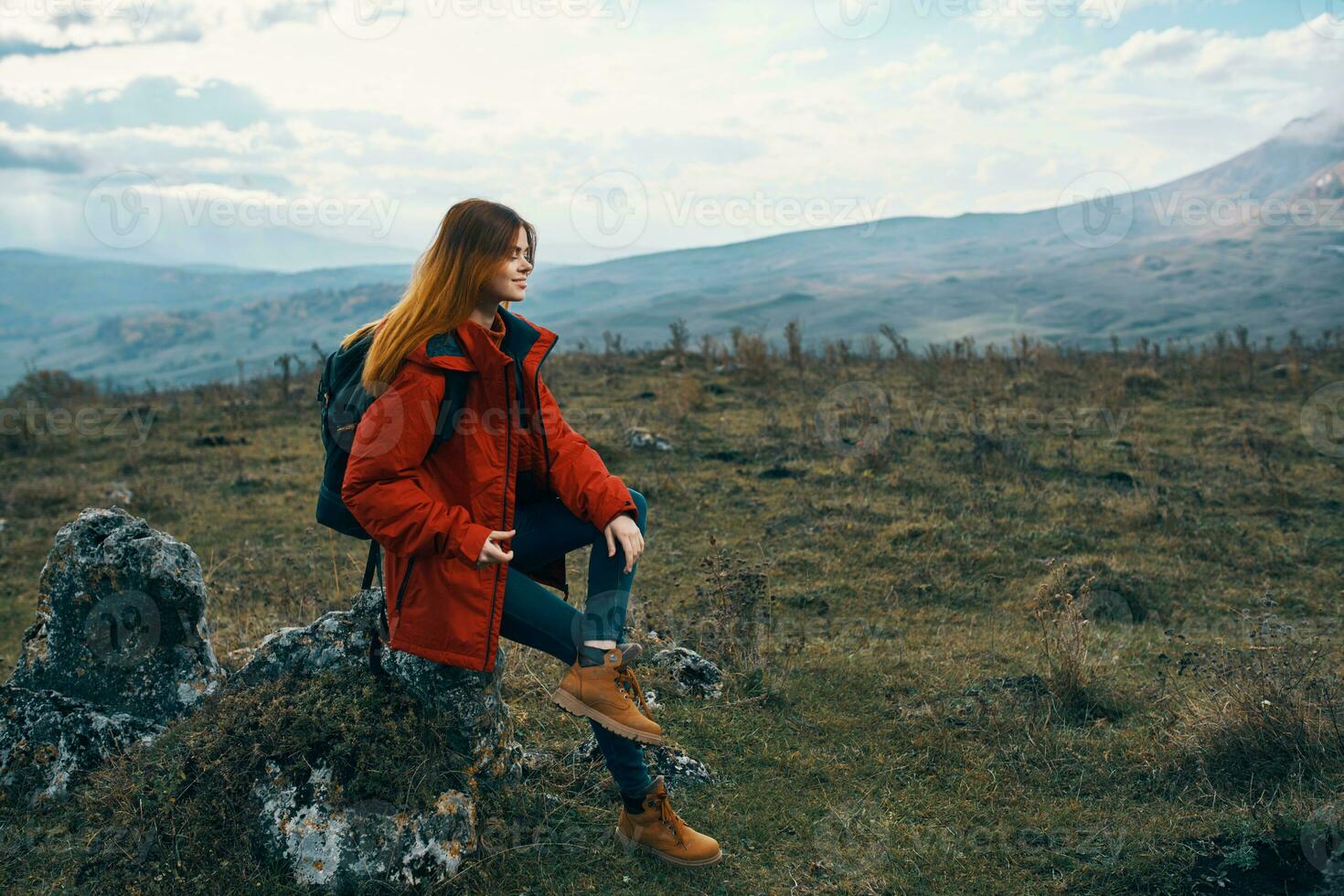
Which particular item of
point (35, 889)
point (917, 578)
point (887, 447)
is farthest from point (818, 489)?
point (35, 889)

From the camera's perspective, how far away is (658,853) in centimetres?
307

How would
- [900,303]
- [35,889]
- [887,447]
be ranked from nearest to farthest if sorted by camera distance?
[35,889], [887,447], [900,303]

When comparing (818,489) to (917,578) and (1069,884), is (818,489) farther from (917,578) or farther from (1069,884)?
(1069,884)

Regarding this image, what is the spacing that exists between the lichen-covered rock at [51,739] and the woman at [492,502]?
1.58m

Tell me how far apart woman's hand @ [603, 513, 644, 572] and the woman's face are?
0.79m

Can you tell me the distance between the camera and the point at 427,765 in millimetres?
2998

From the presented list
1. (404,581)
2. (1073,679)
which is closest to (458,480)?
(404,581)

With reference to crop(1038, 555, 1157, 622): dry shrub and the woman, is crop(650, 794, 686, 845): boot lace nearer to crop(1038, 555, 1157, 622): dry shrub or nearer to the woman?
the woman

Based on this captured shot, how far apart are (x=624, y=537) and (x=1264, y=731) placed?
270 centimetres

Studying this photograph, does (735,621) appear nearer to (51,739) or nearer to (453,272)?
(453,272)

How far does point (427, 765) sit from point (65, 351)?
190m

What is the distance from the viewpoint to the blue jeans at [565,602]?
9.43 feet
